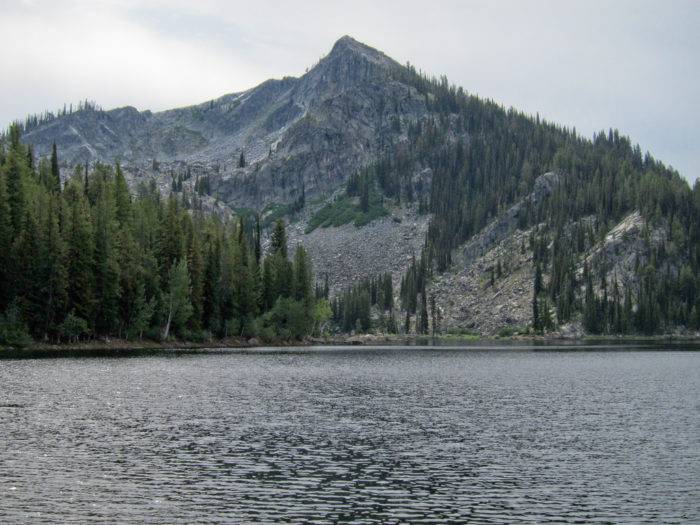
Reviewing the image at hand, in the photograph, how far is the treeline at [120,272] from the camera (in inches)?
4429

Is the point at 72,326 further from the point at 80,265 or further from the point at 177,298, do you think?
the point at 177,298

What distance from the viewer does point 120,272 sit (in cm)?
12700

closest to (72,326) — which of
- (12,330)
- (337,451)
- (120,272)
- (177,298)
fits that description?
(12,330)

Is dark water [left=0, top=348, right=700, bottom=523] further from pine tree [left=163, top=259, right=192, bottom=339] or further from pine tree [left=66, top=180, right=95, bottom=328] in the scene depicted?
pine tree [left=163, top=259, right=192, bottom=339]

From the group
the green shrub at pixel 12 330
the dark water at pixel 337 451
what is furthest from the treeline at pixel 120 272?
the dark water at pixel 337 451

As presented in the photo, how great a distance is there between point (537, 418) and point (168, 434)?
89.4ft

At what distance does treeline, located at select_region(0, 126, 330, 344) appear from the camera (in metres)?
112

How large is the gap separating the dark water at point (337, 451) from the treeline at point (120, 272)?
38012mm

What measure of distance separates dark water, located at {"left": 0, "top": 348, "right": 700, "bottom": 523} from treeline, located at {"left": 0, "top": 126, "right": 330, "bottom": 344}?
3801cm

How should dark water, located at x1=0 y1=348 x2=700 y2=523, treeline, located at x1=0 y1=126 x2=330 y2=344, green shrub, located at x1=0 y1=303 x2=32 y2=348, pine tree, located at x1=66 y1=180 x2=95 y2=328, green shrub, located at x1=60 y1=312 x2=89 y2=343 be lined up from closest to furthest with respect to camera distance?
dark water, located at x1=0 y1=348 x2=700 y2=523 → green shrub, located at x1=0 y1=303 x2=32 y2=348 → treeline, located at x1=0 y1=126 x2=330 y2=344 → green shrub, located at x1=60 y1=312 x2=89 y2=343 → pine tree, located at x1=66 y1=180 x2=95 y2=328

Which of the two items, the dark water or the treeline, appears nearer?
the dark water

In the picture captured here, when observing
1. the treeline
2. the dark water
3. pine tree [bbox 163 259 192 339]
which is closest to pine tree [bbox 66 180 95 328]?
the treeline

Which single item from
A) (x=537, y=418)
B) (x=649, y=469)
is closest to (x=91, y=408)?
(x=537, y=418)

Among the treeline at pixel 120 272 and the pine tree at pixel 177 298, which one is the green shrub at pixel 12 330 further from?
the pine tree at pixel 177 298
